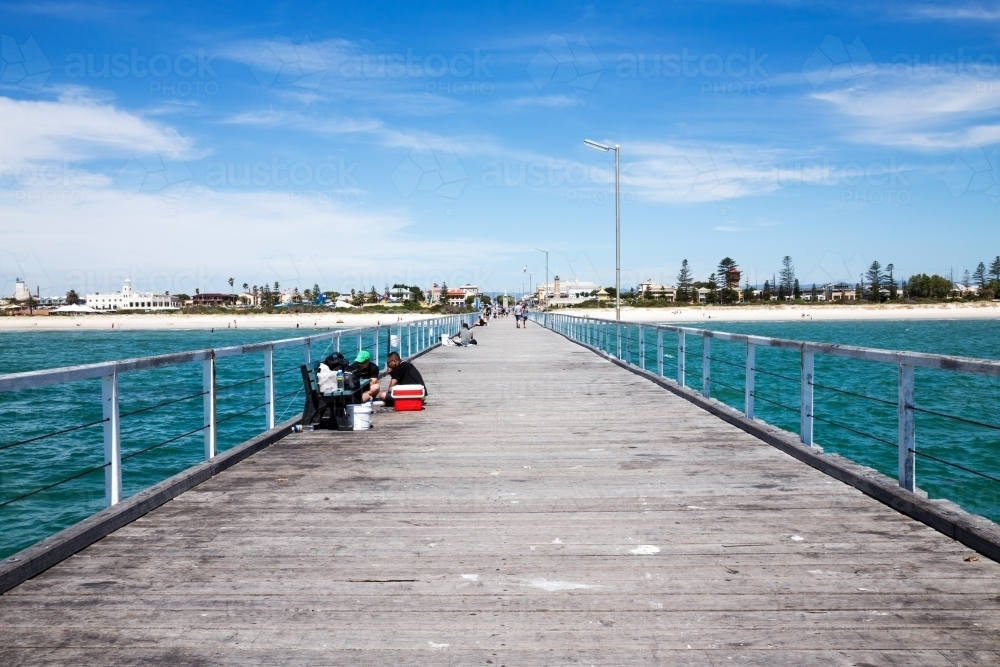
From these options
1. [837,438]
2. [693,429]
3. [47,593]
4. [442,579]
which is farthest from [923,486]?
[47,593]

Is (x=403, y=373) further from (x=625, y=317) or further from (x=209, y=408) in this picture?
(x=625, y=317)

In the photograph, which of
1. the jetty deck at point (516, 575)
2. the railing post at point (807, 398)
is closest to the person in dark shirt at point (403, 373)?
the jetty deck at point (516, 575)

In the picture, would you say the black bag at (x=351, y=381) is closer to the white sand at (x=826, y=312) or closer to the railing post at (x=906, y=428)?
the railing post at (x=906, y=428)

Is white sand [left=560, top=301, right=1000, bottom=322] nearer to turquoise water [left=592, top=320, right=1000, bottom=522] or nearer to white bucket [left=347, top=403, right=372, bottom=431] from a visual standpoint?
turquoise water [left=592, top=320, right=1000, bottom=522]

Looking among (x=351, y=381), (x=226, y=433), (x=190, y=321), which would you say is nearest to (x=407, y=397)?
(x=351, y=381)

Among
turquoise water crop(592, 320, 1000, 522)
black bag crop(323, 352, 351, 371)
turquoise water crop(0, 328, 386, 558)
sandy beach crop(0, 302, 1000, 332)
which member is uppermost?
black bag crop(323, 352, 351, 371)

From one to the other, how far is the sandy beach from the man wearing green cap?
360ft

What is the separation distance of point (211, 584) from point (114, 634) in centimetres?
64

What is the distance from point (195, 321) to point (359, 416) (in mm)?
135379

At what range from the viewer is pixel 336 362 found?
9.31 m

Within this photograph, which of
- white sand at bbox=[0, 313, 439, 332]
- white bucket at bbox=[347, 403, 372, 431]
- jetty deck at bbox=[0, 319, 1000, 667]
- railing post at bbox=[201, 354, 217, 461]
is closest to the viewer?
jetty deck at bbox=[0, 319, 1000, 667]

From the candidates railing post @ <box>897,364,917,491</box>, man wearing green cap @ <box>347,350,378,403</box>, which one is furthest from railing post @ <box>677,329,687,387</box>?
railing post @ <box>897,364,917,491</box>

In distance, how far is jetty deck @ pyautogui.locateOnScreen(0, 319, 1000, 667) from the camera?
10.9 ft

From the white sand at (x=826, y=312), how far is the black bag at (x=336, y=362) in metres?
119
